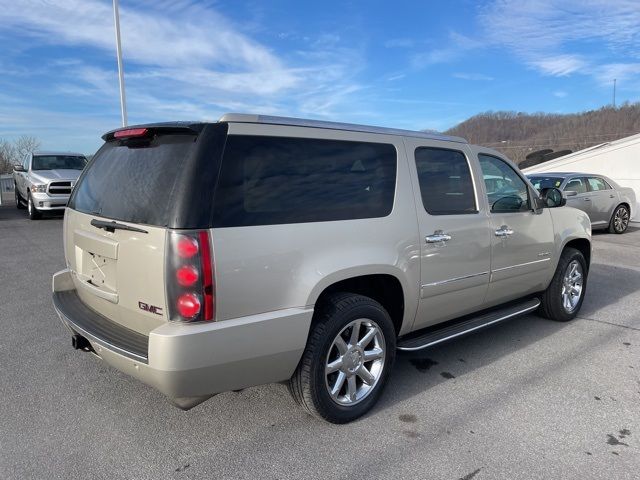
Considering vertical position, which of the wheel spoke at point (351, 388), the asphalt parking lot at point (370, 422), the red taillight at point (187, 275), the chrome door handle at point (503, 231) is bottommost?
the asphalt parking lot at point (370, 422)

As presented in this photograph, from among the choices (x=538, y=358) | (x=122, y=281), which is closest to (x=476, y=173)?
(x=538, y=358)

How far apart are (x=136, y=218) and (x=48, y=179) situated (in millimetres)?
12166

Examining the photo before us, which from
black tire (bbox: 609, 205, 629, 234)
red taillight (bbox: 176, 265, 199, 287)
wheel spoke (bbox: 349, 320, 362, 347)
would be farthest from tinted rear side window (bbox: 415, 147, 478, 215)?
black tire (bbox: 609, 205, 629, 234)

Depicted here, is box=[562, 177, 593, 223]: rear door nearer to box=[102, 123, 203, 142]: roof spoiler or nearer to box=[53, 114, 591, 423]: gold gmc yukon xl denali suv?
box=[53, 114, 591, 423]: gold gmc yukon xl denali suv

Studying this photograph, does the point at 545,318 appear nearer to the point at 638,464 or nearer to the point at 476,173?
the point at 476,173

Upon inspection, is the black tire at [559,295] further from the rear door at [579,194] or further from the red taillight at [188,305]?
the rear door at [579,194]

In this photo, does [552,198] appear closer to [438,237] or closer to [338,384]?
[438,237]

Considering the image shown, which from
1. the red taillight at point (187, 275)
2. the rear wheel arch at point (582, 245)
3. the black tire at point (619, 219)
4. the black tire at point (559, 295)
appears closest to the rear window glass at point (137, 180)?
the red taillight at point (187, 275)

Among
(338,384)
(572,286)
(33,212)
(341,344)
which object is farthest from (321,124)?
(33,212)

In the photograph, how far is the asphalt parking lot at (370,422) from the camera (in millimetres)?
2658

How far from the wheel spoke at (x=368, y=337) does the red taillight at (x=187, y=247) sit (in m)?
1.31

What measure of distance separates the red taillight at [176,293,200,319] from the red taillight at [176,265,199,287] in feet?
0.20

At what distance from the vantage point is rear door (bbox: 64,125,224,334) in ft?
8.18

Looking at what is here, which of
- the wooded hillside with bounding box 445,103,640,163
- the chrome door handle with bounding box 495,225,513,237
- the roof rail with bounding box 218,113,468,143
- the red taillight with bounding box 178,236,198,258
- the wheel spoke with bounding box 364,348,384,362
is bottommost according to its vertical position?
the wheel spoke with bounding box 364,348,384,362
